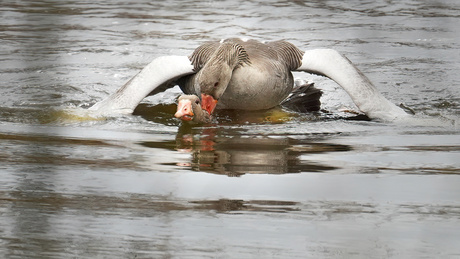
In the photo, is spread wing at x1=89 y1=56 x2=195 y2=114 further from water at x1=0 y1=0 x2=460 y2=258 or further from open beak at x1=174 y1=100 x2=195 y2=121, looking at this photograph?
open beak at x1=174 y1=100 x2=195 y2=121

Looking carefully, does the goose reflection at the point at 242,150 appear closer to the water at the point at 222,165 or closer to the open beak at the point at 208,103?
the water at the point at 222,165

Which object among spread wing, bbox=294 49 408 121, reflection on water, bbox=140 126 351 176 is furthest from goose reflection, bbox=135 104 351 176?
spread wing, bbox=294 49 408 121

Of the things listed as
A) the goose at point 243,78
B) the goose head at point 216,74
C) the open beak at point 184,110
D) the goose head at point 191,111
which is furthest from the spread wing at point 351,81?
the open beak at point 184,110

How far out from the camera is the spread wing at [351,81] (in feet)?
19.7

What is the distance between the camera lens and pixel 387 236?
8.87 ft

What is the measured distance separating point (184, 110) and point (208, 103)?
395 mm

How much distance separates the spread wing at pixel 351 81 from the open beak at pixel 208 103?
852mm

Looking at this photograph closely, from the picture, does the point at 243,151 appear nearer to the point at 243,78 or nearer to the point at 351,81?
the point at 243,78

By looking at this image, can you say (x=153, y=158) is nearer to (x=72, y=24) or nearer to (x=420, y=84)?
(x=420, y=84)

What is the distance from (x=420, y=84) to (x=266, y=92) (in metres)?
1.60

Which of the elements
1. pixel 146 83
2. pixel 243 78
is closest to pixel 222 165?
pixel 243 78

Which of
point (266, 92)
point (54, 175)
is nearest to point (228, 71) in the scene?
point (266, 92)

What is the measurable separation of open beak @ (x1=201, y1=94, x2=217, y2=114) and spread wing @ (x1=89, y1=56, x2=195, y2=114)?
1.61 ft

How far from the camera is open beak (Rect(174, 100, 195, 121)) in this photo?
5.40 metres
